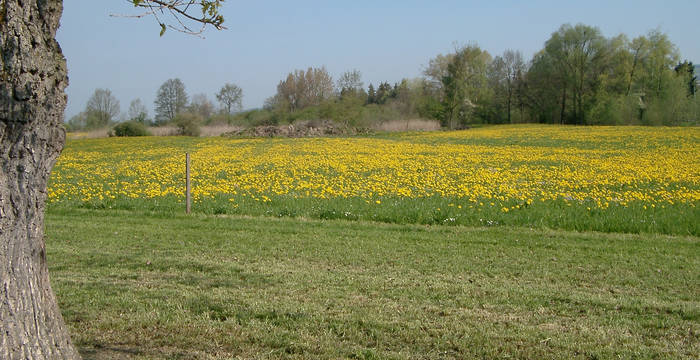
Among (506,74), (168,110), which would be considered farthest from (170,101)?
(506,74)

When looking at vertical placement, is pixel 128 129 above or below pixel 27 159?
above

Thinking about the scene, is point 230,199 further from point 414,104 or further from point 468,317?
point 414,104

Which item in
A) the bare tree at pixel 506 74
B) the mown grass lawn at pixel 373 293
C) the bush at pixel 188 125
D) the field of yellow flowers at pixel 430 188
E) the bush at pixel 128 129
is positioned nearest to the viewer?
the mown grass lawn at pixel 373 293

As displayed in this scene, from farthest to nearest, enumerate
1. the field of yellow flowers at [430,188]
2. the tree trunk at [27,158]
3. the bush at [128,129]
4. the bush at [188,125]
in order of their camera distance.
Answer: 1. the bush at [188,125]
2. the bush at [128,129]
3. the field of yellow flowers at [430,188]
4. the tree trunk at [27,158]

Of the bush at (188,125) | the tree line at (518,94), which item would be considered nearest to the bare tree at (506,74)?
the tree line at (518,94)

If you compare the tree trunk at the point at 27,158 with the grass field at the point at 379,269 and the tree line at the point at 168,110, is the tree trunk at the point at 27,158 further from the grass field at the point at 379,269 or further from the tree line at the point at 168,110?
the tree line at the point at 168,110

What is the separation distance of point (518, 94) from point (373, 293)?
76.8m

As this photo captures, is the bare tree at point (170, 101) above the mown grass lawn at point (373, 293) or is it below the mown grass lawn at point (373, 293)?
above

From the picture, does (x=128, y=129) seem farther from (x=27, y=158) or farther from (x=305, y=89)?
(x=27, y=158)

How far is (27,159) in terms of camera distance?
3248 mm

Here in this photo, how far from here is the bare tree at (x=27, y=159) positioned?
10.2 ft

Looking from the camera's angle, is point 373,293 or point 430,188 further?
point 430,188

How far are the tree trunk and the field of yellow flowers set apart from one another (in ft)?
26.9

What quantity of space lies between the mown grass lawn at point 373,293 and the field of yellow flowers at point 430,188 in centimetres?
153
